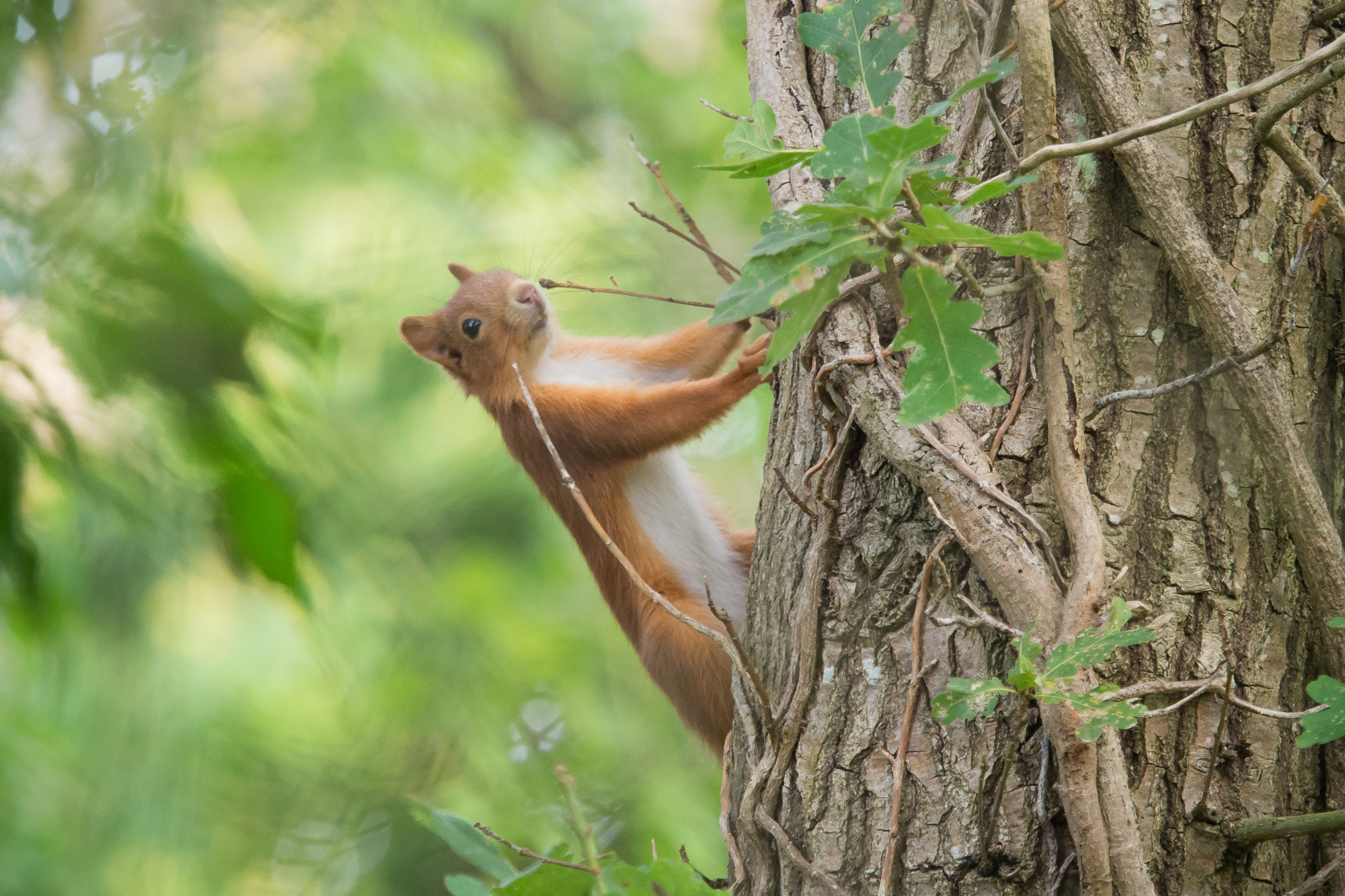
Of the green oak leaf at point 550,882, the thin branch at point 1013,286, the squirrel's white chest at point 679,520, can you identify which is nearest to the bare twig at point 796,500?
the thin branch at point 1013,286

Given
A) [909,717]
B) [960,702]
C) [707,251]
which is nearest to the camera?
[960,702]

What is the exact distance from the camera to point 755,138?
1204 mm

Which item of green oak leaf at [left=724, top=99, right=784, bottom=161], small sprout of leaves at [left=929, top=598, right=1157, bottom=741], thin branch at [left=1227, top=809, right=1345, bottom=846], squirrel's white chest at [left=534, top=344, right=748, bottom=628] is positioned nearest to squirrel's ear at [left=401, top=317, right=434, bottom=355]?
squirrel's white chest at [left=534, top=344, right=748, bottom=628]

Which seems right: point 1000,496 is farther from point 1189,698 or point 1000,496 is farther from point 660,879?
point 660,879

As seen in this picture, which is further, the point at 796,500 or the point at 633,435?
the point at 633,435

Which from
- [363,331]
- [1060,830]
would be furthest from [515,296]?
[1060,830]

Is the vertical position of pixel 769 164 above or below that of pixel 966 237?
above

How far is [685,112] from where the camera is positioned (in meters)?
5.28

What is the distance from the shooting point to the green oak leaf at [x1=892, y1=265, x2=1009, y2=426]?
35.6 inches

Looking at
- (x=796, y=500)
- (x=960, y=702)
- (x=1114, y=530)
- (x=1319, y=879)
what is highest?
(x=796, y=500)

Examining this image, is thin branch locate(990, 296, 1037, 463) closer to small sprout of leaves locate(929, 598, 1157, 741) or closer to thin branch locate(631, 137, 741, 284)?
small sprout of leaves locate(929, 598, 1157, 741)

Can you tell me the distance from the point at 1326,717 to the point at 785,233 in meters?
0.86

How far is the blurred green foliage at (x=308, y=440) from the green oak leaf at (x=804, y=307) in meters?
0.46

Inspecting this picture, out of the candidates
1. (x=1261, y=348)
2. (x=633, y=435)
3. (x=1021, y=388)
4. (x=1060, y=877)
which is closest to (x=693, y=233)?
(x=633, y=435)
